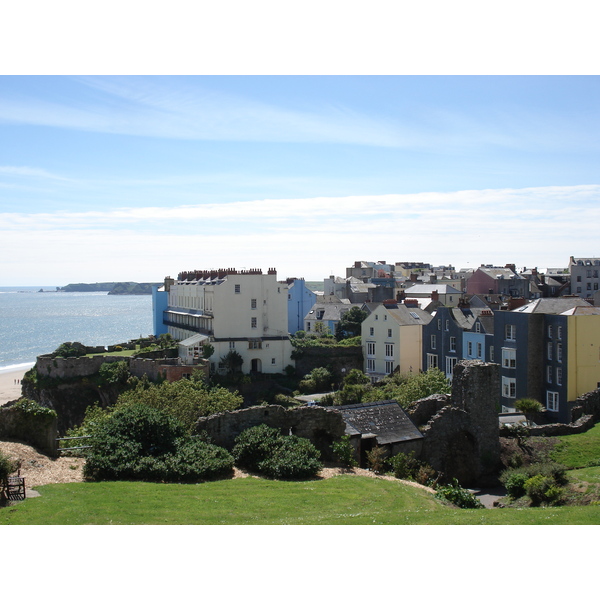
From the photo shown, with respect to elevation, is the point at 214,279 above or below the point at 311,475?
above

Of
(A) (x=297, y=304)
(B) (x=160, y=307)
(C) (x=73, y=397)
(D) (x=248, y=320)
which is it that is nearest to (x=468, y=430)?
(D) (x=248, y=320)

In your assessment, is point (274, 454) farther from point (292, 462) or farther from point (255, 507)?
point (255, 507)

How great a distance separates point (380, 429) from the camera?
25.2m

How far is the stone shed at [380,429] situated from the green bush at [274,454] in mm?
3212

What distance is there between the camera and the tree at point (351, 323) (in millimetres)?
67375

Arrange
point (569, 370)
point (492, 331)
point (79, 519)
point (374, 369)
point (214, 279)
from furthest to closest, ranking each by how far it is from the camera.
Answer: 1. point (214, 279)
2. point (374, 369)
3. point (492, 331)
4. point (569, 370)
5. point (79, 519)

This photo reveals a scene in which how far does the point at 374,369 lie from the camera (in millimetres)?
55781

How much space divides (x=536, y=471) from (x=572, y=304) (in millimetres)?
20877

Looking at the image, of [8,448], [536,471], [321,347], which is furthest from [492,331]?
[8,448]

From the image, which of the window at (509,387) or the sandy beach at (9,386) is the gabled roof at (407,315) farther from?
the sandy beach at (9,386)

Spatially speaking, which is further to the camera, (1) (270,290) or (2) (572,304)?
Result: (1) (270,290)

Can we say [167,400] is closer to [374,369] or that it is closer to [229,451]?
[229,451]

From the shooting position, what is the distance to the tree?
6738cm

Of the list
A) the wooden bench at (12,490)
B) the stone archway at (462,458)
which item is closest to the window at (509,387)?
the stone archway at (462,458)
